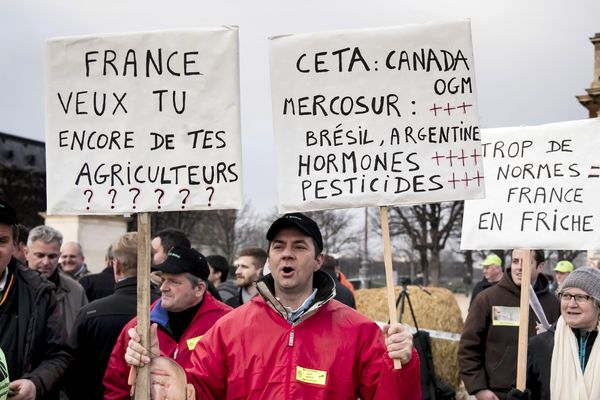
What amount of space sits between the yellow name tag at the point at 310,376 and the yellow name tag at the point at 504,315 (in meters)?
3.50

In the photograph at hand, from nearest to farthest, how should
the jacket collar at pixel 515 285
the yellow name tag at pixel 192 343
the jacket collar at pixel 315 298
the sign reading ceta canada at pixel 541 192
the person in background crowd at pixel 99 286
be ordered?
the jacket collar at pixel 315 298
the yellow name tag at pixel 192 343
the sign reading ceta canada at pixel 541 192
the jacket collar at pixel 515 285
the person in background crowd at pixel 99 286

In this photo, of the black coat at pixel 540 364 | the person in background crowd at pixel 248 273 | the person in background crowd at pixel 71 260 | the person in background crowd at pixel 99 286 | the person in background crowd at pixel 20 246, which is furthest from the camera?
the person in background crowd at pixel 71 260

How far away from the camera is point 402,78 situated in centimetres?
389

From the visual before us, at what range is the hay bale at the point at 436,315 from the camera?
10.5m

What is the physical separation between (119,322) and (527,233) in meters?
2.91

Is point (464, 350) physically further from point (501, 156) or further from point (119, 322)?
point (119, 322)

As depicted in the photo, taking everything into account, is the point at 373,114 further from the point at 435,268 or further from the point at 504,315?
the point at 435,268

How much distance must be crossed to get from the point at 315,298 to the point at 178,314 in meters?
1.51

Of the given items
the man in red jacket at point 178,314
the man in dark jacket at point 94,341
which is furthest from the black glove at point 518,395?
the man in dark jacket at point 94,341

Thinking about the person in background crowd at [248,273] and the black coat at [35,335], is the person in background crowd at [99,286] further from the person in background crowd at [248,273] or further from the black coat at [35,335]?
the black coat at [35,335]

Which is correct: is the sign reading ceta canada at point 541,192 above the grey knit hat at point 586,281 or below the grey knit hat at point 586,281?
above

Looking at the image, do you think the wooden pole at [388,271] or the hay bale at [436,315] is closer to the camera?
the wooden pole at [388,271]

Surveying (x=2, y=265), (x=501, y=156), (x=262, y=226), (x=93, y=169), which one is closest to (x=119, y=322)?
(x=2, y=265)

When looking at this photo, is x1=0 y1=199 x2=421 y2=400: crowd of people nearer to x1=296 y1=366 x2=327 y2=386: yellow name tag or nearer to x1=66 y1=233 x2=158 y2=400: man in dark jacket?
x1=296 y1=366 x2=327 y2=386: yellow name tag
